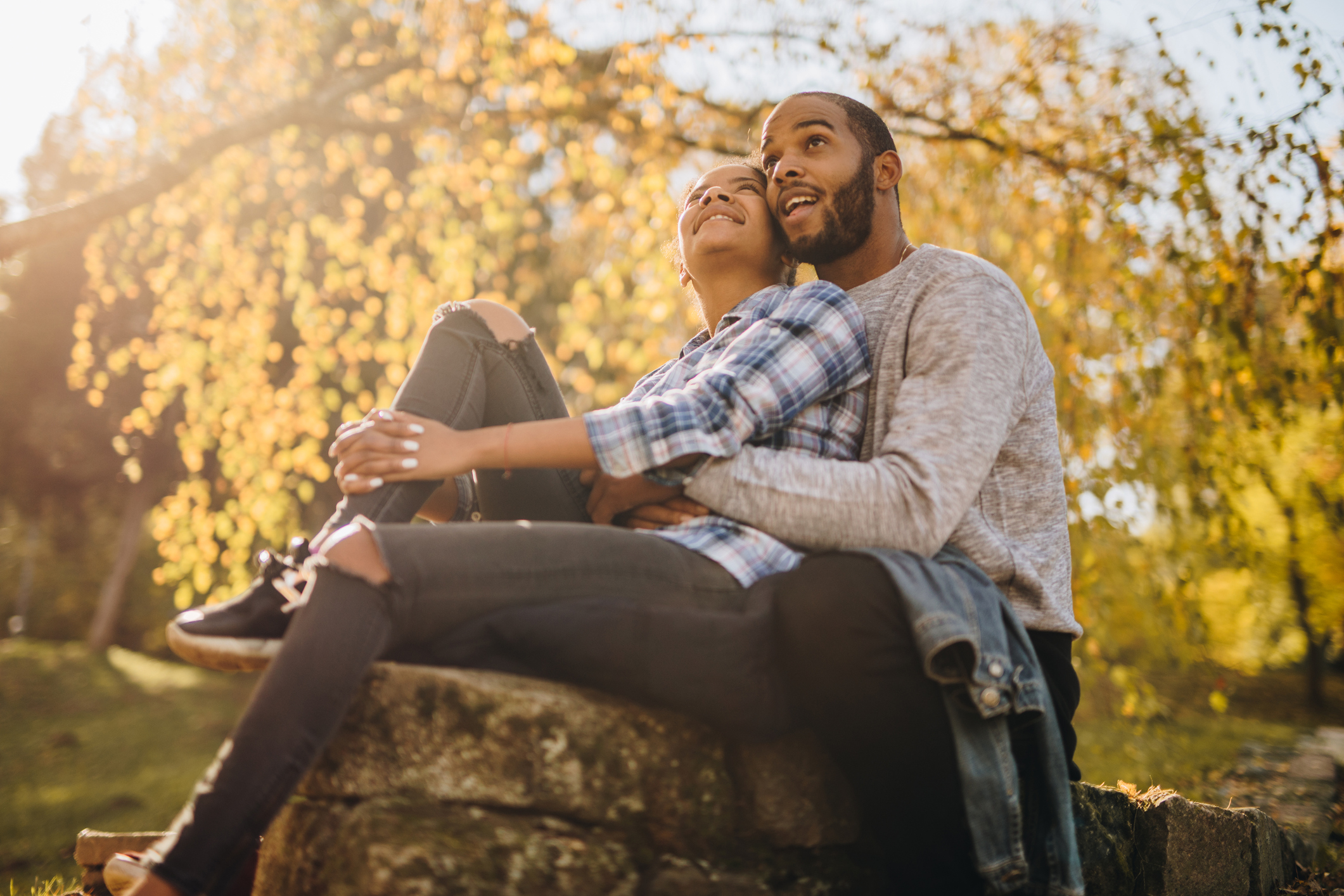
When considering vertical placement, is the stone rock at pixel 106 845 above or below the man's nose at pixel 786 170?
below

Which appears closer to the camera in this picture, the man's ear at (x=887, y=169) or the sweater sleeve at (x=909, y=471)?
the sweater sleeve at (x=909, y=471)

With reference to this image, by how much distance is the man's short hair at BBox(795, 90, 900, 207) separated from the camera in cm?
222

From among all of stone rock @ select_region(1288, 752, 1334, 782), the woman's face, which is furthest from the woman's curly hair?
stone rock @ select_region(1288, 752, 1334, 782)

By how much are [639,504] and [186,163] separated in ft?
13.9

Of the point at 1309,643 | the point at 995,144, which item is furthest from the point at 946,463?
the point at 1309,643

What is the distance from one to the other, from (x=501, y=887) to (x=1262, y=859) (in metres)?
2.28

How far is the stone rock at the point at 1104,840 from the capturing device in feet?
6.48

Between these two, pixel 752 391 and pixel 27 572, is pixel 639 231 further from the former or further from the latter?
pixel 27 572

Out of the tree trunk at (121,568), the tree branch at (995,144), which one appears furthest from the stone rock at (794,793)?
the tree trunk at (121,568)

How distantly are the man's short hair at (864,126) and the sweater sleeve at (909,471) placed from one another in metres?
0.76

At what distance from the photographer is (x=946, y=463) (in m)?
1.55

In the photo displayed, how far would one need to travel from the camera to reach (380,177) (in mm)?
5418

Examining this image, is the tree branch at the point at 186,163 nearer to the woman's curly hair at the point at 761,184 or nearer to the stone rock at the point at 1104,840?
the woman's curly hair at the point at 761,184

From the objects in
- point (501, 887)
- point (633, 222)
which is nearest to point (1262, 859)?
point (501, 887)
